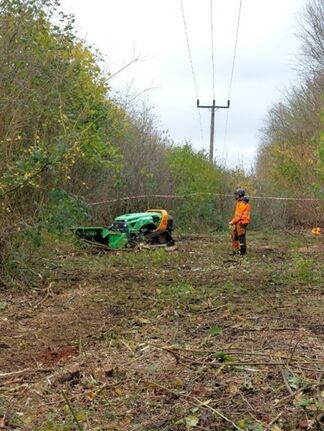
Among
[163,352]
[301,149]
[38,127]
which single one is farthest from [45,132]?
[301,149]

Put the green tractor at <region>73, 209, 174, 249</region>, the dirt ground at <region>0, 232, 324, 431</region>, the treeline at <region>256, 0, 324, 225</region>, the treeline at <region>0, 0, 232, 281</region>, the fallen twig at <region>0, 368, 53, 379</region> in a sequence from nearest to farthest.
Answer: the dirt ground at <region>0, 232, 324, 431</region> → the fallen twig at <region>0, 368, 53, 379</region> → the treeline at <region>0, 0, 232, 281</region> → the green tractor at <region>73, 209, 174, 249</region> → the treeline at <region>256, 0, 324, 225</region>

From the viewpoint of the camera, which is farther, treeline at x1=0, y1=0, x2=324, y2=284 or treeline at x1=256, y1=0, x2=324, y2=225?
treeline at x1=256, y1=0, x2=324, y2=225

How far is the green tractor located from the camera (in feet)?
47.5

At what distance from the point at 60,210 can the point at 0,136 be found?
1.72 meters

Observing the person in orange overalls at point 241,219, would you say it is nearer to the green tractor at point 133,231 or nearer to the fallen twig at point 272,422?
the green tractor at point 133,231

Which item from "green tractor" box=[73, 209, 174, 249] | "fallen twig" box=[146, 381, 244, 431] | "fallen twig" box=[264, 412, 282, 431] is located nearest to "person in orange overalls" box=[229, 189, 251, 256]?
"green tractor" box=[73, 209, 174, 249]

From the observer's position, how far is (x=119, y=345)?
238 inches

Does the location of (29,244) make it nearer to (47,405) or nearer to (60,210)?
(60,210)

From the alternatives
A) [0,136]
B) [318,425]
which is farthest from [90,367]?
[0,136]

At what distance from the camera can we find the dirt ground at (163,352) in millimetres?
4270

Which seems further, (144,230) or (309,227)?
(309,227)

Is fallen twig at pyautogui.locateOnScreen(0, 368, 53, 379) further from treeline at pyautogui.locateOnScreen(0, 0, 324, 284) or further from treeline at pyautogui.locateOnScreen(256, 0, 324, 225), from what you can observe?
treeline at pyautogui.locateOnScreen(256, 0, 324, 225)

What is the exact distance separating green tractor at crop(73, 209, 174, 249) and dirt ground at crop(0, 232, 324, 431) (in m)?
3.42

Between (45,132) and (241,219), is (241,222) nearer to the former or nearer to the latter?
(241,219)
